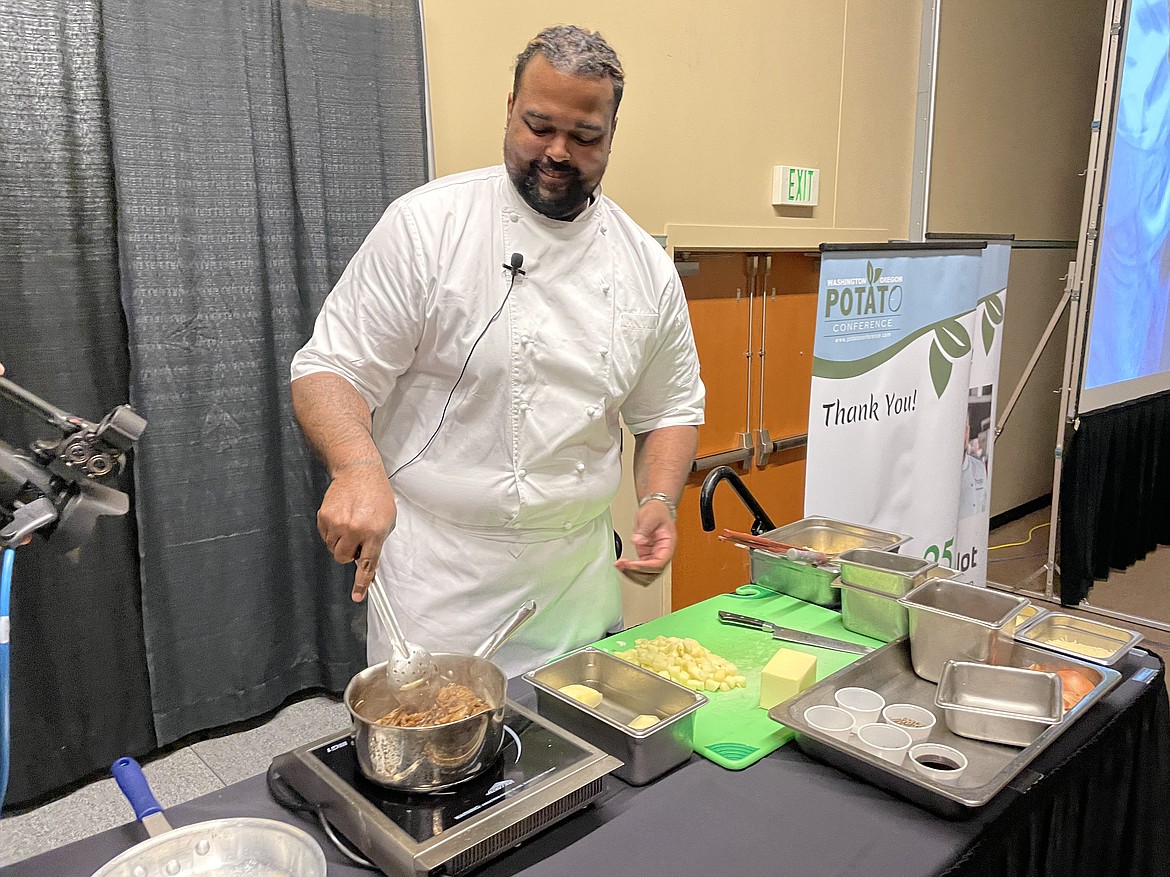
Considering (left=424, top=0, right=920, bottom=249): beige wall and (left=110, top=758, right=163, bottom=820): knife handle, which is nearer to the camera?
(left=110, top=758, right=163, bottom=820): knife handle

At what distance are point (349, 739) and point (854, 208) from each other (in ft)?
10.6

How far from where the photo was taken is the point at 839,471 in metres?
2.55

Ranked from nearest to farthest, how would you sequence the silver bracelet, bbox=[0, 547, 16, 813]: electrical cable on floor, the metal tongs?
1. bbox=[0, 547, 16, 813]: electrical cable on floor
2. the silver bracelet
3. the metal tongs

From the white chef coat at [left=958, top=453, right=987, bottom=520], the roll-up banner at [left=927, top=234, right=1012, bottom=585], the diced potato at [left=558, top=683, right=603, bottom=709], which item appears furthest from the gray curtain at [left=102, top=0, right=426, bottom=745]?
the white chef coat at [left=958, top=453, right=987, bottom=520]

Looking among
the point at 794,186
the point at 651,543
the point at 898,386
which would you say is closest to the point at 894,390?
the point at 898,386

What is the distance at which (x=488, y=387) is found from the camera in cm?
146

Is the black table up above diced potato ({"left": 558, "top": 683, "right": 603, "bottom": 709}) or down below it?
below

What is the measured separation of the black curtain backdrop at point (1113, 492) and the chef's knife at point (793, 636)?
265 centimetres

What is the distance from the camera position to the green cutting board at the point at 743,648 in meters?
1.17

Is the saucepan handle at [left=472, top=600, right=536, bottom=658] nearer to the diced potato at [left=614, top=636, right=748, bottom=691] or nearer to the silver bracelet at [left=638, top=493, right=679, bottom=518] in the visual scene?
the diced potato at [left=614, top=636, right=748, bottom=691]

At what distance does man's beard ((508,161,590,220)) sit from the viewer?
1412 mm

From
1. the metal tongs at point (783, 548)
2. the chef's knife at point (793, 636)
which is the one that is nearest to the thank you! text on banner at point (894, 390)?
the metal tongs at point (783, 548)

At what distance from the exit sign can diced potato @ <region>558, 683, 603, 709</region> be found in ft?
8.26

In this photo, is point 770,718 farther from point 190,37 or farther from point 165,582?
point 190,37
